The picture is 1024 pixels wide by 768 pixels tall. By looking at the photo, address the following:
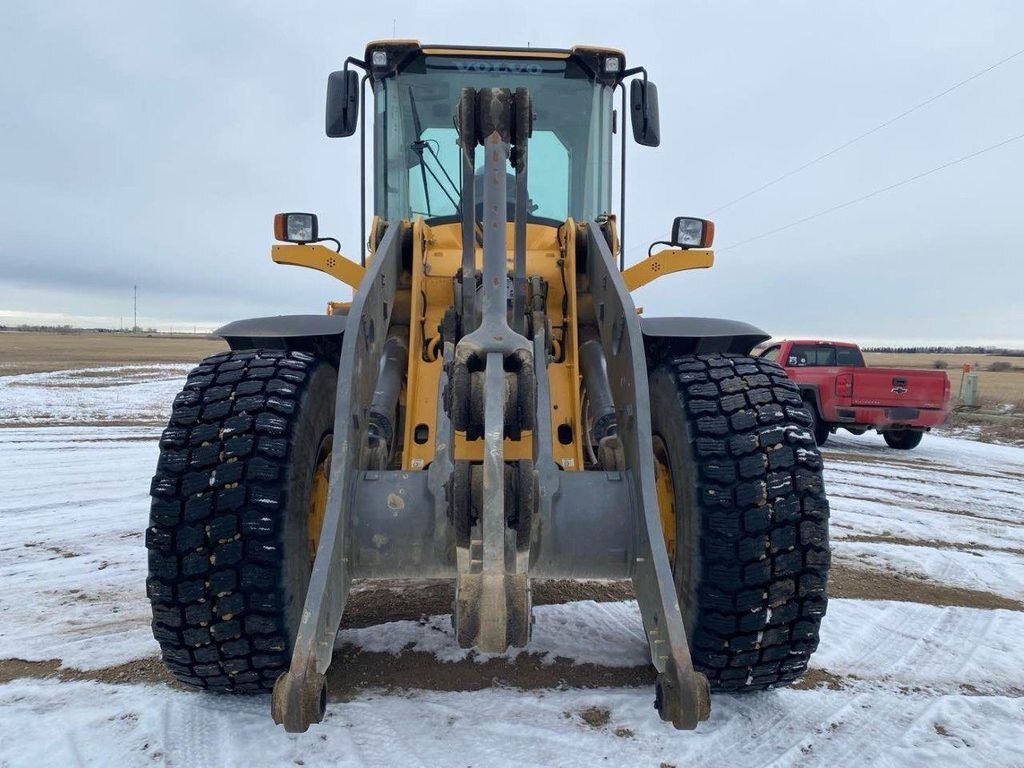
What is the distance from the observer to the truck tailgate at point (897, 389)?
10883 millimetres

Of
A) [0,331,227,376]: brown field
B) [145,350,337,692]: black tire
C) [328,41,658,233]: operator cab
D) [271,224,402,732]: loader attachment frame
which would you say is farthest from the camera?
[0,331,227,376]: brown field

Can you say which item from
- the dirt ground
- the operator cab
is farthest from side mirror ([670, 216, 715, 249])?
the dirt ground

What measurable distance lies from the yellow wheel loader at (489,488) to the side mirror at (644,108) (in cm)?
140

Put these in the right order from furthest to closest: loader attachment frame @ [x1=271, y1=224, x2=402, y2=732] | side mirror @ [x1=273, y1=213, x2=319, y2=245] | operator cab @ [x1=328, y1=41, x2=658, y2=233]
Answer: operator cab @ [x1=328, y1=41, x2=658, y2=233]
side mirror @ [x1=273, y1=213, x2=319, y2=245]
loader attachment frame @ [x1=271, y1=224, x2=402, y2=732]

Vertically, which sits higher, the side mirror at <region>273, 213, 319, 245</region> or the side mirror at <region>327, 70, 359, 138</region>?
the side mirror at <region>327, 70, 359, 138</region>

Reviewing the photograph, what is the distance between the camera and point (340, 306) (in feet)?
13.4

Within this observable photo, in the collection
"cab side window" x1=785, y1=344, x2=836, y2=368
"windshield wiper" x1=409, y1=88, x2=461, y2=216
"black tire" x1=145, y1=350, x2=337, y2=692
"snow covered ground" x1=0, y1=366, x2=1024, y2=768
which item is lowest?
"snow covered ground" x1=0, y1=366, x2=1024, y2=768

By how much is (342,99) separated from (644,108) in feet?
5.85

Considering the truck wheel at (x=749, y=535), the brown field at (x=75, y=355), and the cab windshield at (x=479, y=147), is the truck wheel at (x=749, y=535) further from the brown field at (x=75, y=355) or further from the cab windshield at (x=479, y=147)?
the brown field at (x=75, y=355)

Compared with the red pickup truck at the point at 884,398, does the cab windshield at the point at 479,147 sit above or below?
above

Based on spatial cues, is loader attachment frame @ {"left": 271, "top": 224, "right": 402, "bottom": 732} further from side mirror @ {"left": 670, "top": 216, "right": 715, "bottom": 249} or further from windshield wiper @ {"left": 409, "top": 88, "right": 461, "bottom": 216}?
side mirror @ {"left": 670, "top": 216, "right": 715, "bottom": 249}

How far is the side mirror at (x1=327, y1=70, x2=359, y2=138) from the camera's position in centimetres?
382

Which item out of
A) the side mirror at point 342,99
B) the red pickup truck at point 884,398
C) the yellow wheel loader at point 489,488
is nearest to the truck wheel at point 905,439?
the red pickup truck at point 884,398

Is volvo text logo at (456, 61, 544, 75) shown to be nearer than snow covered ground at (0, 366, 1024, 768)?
No
